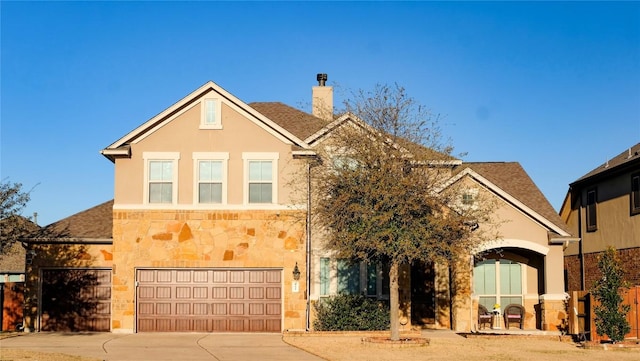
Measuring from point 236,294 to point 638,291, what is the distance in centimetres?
1271

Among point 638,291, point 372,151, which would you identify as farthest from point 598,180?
point 372,151

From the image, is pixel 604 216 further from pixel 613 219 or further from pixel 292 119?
pixel 292 119

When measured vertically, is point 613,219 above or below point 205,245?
above

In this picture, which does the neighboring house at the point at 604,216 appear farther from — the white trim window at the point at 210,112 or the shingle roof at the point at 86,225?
the shingle roof at the point at 86,225

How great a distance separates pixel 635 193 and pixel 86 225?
2005 cm

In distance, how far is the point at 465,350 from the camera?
843 inches

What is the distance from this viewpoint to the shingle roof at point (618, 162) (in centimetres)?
3036

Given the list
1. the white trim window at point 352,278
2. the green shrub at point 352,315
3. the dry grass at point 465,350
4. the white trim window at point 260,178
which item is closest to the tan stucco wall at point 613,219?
the dry grass at point 465,350

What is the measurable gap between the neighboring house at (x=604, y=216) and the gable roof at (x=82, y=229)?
1892 centimetres

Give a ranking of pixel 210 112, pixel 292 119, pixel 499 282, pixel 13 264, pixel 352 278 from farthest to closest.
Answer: pixel 13 264, pixel 292 119, pixel 499 282, pixel 210 112, pixel 352 278

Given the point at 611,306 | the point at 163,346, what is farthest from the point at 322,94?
the point at 611,306

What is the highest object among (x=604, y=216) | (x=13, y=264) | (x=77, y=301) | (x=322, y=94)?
(x=322, y=94)

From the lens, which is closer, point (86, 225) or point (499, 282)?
point (86, 225)

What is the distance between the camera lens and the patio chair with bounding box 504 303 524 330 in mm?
27953
